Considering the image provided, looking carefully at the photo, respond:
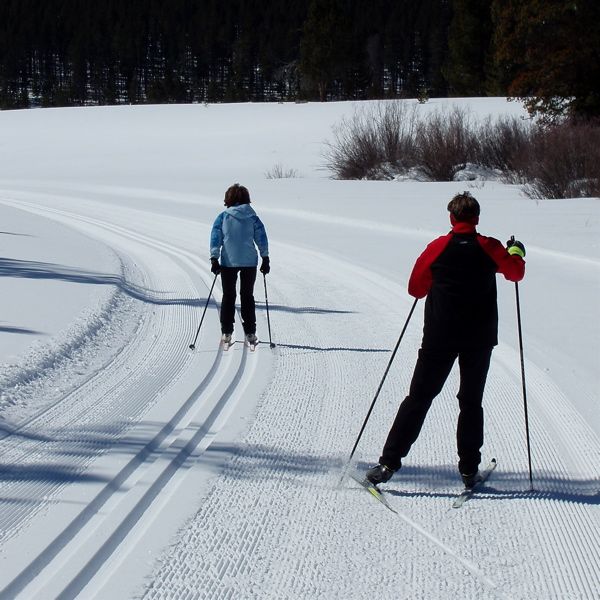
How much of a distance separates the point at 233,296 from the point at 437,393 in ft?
13.8

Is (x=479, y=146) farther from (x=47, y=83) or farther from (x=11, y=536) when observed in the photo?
(x=47, y=83)

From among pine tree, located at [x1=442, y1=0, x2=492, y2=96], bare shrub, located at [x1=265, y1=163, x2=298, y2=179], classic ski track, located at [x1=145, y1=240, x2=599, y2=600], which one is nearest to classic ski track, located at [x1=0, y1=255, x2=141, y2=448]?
classic ski track, located at [x1=145, y1=240, x2=599, y2=600]

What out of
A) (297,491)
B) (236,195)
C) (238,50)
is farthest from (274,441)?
(238,50)

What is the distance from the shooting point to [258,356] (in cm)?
842

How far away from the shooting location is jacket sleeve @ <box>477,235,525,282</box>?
15.5 ft

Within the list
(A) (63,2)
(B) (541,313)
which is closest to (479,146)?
(B) (541,313)

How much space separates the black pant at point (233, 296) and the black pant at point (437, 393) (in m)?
4.07

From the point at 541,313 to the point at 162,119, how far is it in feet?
181

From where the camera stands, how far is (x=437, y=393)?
4.91 metres

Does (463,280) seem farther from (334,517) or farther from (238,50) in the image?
(238,50)

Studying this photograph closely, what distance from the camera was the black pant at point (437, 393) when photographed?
485cm

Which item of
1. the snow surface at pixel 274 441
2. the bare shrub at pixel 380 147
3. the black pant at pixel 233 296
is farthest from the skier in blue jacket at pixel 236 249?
the bare shrub at pixel 380 147

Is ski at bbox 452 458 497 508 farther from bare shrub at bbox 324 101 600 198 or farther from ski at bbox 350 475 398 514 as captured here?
bare shrub at bbox 324 101 600 198

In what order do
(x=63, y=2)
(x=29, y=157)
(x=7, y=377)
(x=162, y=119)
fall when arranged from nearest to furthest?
1. (x=7, y=377)
2. (x=29, y=157)
3. (x=162, y=119)
4. (x=63, y=2)
